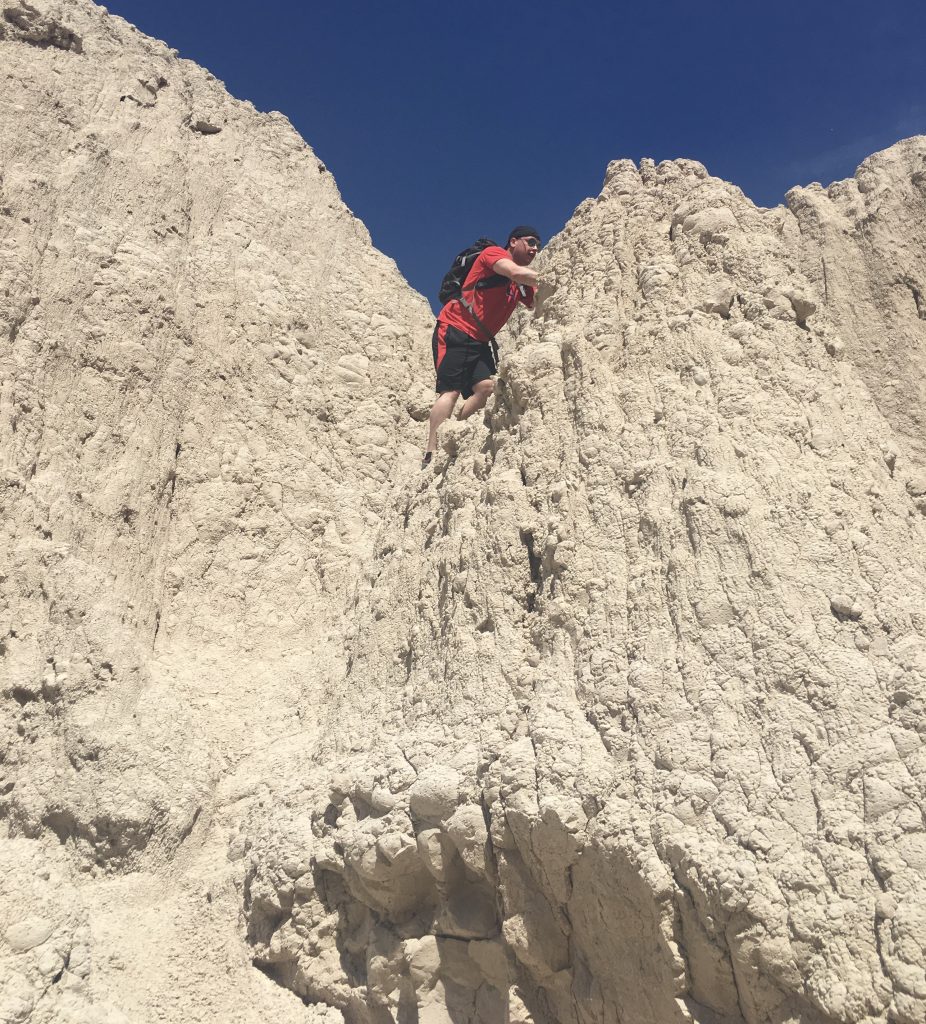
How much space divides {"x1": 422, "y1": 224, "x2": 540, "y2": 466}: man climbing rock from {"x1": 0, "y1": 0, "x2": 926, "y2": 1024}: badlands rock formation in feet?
0.88

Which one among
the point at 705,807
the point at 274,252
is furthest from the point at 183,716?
the point at 274,252

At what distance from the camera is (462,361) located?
5.77 meters

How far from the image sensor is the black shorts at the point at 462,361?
5.76 metres

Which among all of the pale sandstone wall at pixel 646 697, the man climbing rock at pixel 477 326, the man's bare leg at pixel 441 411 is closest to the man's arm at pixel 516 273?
the man climbing rock at pixel 477 326

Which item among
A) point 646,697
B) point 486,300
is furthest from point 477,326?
point 646,697

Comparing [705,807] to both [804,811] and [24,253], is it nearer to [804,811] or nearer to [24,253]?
[804,811]

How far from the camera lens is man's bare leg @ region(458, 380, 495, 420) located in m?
5.62

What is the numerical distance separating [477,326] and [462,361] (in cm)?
22

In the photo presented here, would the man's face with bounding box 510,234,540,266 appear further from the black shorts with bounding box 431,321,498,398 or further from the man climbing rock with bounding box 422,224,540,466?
the black shorts with bounding box 431,321,498,398

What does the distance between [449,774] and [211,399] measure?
342cm

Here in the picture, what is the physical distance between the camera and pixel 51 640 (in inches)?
195

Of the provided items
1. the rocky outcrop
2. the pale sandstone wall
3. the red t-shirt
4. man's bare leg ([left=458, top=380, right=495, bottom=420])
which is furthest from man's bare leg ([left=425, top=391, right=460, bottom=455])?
the rocky outcrop

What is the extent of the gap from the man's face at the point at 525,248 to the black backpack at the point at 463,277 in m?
0.17

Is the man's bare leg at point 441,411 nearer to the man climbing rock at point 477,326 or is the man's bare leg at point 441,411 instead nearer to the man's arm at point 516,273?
the man climbing rock at point 477,326
